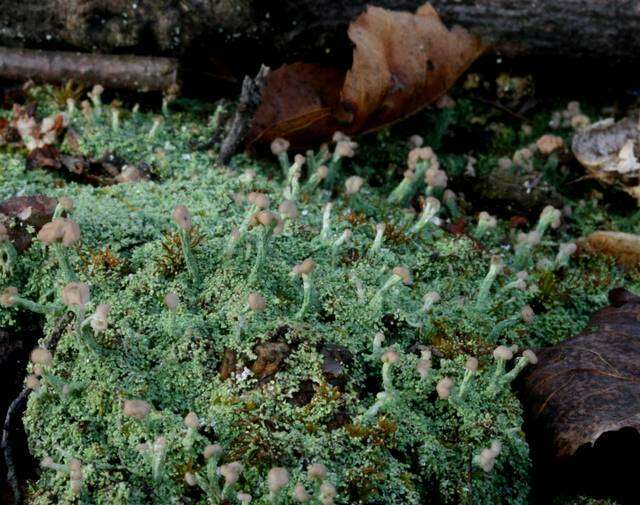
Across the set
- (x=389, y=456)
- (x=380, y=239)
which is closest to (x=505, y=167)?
(x=380, y=239)

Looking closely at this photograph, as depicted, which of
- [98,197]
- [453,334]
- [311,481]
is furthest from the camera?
[98,197]

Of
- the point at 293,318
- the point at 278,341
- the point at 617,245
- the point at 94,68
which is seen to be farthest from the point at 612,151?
the point at 94,68

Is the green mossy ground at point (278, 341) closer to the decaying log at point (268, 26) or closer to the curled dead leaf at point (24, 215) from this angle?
the curled dead leaf at point (24, 215)

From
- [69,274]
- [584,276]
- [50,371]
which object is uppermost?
[69,274]

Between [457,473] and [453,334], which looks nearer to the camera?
[457,473]

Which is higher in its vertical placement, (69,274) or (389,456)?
(69,274)

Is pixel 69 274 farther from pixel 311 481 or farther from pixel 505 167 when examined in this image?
pixel 505 167

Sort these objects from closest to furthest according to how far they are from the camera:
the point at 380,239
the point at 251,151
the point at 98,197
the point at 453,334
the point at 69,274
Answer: the point at 69,274 < the point at 453,334 < the point at 380,239 < the point at 98,197 < the point at 251,151

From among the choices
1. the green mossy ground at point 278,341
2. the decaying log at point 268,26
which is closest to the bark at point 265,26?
the decaying log at point 268,26
